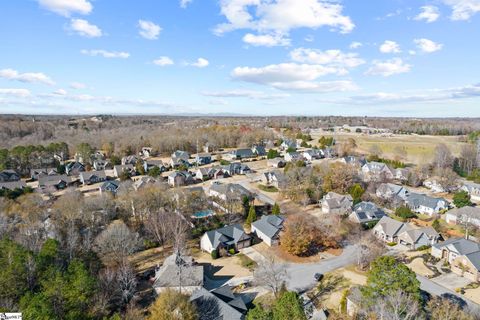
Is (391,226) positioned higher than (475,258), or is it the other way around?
(475,258)

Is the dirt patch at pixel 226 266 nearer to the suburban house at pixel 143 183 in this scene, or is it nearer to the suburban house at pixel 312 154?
the suburban house at pixel 143 183

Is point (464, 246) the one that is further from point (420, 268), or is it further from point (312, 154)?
point (312, 154)

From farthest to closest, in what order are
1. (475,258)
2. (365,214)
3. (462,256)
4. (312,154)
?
(312,154)
(365,214)
(462,256)
(475,258)

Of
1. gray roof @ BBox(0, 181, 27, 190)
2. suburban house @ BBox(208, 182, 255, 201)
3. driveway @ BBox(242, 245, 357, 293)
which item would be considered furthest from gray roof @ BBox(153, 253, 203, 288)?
gray roof @ BBox(0, 181, 27, 190)

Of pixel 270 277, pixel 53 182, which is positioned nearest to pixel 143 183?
pixel 53 182

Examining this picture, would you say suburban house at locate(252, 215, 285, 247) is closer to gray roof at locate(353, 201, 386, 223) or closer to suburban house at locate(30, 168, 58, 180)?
gray roof at locate(353, 201, 386, 223)

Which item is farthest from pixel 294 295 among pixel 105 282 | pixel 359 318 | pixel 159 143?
pixel 159 143

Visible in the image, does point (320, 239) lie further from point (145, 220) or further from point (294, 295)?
point (145, 220)
